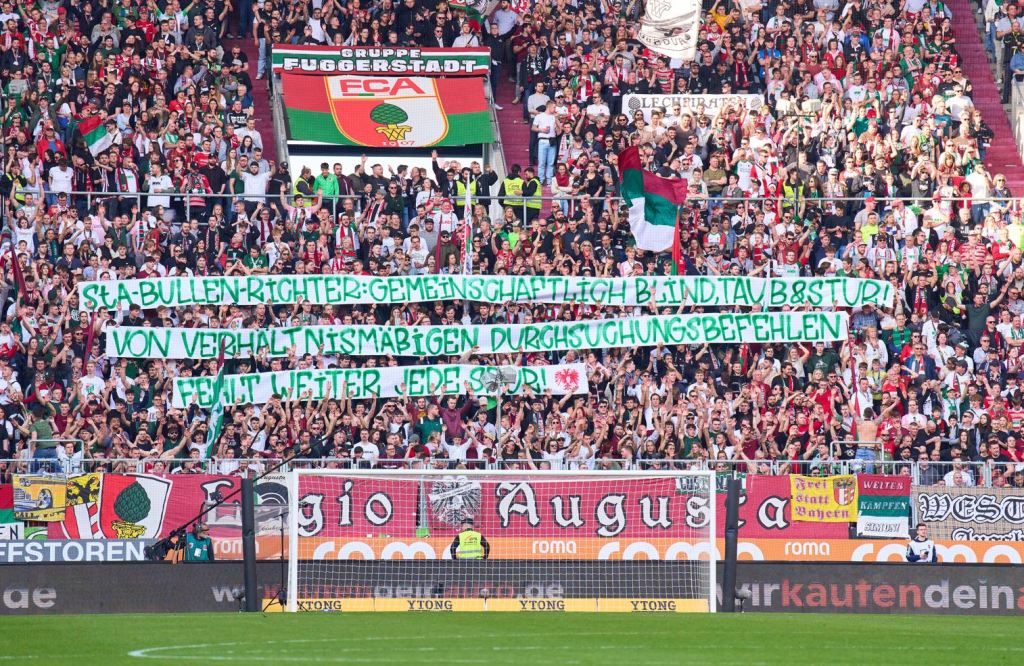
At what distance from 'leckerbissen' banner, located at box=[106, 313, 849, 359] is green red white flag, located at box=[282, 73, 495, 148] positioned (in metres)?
6.16

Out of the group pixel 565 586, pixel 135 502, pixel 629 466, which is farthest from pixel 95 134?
pixel 565 586

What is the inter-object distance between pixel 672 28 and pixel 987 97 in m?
6.74

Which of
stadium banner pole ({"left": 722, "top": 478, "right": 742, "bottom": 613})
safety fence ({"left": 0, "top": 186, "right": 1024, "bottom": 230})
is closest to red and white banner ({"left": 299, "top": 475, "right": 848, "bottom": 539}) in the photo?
stadium banner pole ({"left": 722, "top": 478, "right": 742, "bottom": 613})

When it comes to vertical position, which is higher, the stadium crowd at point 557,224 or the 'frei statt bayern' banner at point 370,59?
the 'frei statt bayern' banner at point 370,59

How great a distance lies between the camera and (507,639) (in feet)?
55.2

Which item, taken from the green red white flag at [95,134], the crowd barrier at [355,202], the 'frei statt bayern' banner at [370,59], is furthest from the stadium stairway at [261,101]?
the green red white flag at [95,134]

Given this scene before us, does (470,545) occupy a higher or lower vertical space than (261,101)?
lower

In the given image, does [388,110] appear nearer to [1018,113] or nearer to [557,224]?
[557,224]

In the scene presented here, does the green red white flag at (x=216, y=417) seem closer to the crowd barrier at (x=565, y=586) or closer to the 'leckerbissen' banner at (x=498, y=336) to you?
the 'leckerbissen' banner at (x=498, y=336)

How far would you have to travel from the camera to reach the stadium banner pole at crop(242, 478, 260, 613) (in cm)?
2131

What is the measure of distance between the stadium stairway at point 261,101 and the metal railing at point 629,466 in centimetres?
939

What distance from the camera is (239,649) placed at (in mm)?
15586

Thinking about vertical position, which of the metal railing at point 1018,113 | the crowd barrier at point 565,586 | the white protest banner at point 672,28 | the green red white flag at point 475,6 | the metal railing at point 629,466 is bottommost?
the crowd barrier at point 565,586

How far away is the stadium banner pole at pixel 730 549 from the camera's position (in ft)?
71.4
